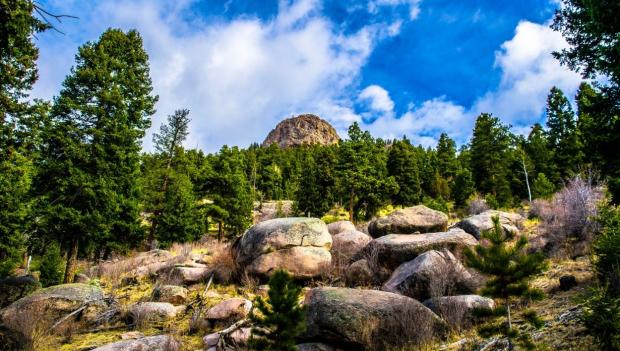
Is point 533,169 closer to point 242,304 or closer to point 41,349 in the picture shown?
point 242,304

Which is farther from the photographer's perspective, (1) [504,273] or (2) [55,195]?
(2) [55,195]

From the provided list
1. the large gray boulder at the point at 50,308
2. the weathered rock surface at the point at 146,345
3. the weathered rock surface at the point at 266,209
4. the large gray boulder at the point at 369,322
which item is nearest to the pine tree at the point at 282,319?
the large gray boulder at the point at 369,322

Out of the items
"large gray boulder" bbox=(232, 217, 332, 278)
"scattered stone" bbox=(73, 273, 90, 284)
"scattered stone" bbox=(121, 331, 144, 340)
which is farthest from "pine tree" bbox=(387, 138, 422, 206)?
"scattered stone" bbox=(121, 331, 144, 340)

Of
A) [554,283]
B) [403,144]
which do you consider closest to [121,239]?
[554,283]

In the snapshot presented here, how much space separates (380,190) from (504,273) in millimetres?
37826

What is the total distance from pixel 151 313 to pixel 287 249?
533 cm

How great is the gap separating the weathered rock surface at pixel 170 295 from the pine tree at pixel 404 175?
Result: 37998 mm

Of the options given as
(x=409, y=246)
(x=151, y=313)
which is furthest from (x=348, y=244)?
(x=151, y=313)

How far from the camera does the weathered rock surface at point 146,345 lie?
27.3 ft

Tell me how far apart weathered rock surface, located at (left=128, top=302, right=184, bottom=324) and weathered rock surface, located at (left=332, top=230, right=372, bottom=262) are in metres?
6.96

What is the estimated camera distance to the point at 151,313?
11680 millimetres

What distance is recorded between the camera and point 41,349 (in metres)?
9.78

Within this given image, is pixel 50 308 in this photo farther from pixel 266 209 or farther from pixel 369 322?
pixel 266 209

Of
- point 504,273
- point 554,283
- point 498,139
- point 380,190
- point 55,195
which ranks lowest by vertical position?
point 554,283
